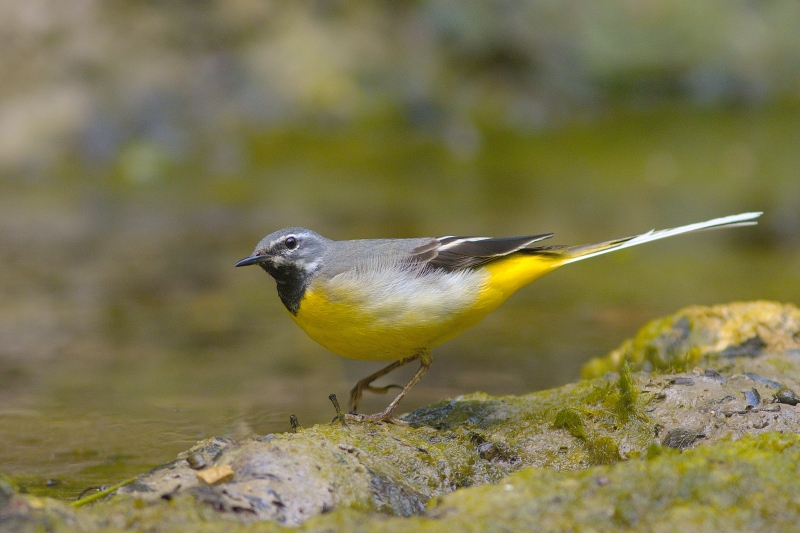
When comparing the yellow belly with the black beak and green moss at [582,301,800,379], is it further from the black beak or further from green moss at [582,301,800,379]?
green moss at [582,301,800,379]

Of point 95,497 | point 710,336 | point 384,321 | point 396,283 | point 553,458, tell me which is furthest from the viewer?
point 710,336

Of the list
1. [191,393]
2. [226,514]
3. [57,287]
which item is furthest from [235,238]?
[226,514]

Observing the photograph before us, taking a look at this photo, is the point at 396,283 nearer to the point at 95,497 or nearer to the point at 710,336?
the point at 95,497

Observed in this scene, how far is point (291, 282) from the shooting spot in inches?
197

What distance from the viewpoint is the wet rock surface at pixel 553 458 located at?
118 inches

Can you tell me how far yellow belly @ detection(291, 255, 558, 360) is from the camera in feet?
15.3

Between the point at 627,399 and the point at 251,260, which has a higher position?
the point at 251,260

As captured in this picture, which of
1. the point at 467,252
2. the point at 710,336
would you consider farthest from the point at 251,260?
the point at 710,336

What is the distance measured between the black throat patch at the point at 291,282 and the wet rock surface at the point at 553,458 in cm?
79

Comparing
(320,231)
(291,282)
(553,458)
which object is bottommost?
(553,458)

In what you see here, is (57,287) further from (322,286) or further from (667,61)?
(667,61)

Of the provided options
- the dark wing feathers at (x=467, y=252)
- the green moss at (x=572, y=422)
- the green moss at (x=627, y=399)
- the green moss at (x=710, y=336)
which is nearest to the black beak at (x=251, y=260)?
the dark wing feathers at (x=467, y=252)

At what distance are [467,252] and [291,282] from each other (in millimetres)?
1058

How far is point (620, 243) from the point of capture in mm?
5215
